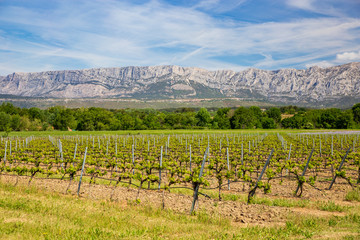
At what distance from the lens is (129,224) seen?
7250 mm

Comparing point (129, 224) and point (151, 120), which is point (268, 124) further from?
point (129, 224)

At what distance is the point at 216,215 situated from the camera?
Result: 857cm

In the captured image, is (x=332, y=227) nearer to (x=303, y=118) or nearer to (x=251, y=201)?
(x=251, y=201)

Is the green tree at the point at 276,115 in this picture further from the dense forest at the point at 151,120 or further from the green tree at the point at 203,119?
the green tree at the point at 203,119

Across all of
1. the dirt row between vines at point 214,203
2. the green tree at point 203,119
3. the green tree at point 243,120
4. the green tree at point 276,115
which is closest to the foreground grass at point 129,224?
the dirt row between vines at point 214,203

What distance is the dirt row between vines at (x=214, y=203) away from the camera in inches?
331

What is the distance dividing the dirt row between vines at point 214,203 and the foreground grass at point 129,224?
19.6 inches

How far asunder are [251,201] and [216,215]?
2.06 metres

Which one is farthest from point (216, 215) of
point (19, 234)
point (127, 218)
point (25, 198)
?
point (25, 198)

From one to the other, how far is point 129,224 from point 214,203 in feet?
12.0

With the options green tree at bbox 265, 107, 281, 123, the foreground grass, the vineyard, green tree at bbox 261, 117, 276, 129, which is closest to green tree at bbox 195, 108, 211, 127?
green tree at bbox 261, 117, 276, 129

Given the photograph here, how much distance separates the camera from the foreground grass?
6.49m

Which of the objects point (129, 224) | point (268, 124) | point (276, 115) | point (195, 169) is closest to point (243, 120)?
point (268, 124)

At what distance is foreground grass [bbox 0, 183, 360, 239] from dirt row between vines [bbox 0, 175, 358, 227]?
0.50 meters
